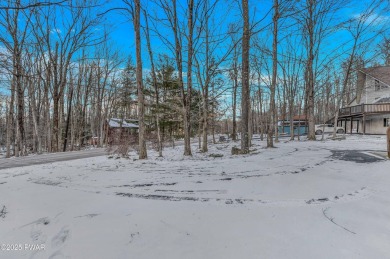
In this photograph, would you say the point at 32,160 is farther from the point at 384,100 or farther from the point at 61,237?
the point at 384,100

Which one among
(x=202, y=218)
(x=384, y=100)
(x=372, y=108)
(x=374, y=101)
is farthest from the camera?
(x=374, y=101)

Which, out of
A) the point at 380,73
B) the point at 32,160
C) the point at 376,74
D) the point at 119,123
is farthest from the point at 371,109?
the point at 119,123

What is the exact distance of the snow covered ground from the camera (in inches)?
90.3

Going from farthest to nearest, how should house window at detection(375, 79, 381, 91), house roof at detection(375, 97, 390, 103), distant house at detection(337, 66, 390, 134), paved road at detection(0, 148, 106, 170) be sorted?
house window at detection(375, 79, 381, 91) → house roof at detection(375, 97, 390, 103) → distant house at detection(337, 66, 390, 134) → paved road at detection(0, 148, 106, 170)

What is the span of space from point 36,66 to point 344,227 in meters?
22.5

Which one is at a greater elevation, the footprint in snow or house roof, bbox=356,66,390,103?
house roof, bbox=356,66,390,103

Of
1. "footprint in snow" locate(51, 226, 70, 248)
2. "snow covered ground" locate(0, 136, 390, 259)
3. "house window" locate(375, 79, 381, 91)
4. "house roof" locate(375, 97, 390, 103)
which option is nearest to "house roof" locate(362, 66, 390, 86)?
"house window" locate(375, 79, 381, 91)

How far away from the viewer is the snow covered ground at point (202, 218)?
2293 millimetres

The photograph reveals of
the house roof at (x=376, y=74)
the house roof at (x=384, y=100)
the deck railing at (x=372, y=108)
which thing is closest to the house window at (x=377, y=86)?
the house roof at (x=376, y=74)

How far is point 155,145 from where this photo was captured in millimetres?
14188

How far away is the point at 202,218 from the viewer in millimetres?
2871

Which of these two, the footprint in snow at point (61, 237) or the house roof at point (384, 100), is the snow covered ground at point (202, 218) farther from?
the house roof at point (384, 100)

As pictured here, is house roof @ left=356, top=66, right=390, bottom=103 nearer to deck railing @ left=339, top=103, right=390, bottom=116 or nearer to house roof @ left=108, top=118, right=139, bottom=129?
deck railing @ left=339, top=103, right=390, bottom=116

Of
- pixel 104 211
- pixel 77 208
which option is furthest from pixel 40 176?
pixel 104 211
